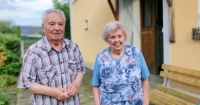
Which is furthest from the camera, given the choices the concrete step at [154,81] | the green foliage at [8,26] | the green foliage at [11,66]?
the green foliage at [8,26]

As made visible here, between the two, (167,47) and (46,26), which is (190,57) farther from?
(46,26)

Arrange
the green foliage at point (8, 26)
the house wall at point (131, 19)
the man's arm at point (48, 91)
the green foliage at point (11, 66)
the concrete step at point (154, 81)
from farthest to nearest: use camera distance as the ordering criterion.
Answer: the green foliage at point (8, 26)
the green foliage at point (11, 66)
the house wall at point (131, 19)
the concrete step at point (154, 81)
the man's arm at point (48, 91)

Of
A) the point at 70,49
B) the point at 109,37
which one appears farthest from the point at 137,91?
the point at 70,49

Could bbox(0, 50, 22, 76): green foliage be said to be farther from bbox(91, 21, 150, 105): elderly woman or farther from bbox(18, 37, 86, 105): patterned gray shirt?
bbox(91, 21, 150, 105): elderly woman

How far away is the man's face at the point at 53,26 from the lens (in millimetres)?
1866

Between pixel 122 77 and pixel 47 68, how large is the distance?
689 millimetres

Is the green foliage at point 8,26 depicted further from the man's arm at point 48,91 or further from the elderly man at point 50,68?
the man's arm at point 48,91

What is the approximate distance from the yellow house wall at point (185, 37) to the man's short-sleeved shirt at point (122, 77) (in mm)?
1923

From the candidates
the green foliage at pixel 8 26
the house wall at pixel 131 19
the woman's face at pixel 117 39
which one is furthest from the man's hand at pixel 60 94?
the green foliage at pixel 8 26

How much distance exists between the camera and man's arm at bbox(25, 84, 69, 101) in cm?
182

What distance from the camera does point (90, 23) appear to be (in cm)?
868

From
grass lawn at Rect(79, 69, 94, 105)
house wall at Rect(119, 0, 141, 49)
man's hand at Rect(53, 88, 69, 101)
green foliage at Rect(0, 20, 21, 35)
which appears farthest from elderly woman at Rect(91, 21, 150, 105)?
green foliage at Rect(0, 20, 21, 35)

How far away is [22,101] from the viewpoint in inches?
180

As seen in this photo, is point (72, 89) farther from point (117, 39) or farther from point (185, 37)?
point (185, 37)
